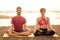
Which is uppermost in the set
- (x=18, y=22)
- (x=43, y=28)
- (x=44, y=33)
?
(x=18, y=22)

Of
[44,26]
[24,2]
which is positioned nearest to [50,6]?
[24,2]

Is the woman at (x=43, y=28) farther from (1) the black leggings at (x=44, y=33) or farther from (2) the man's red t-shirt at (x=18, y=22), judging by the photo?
(2) the man's red t-shirt at (x=18, y=22)

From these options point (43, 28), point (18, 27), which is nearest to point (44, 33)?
point (43, 28)

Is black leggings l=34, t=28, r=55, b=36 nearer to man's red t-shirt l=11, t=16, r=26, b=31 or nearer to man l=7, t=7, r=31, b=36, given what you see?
man l=7, t=7, r=31, b=36

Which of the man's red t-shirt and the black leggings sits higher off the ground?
the man's red t-shirt

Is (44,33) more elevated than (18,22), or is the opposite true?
(18,22)

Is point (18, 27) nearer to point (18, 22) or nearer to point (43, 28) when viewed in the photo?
point (18, 22)

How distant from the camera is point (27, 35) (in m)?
4.70

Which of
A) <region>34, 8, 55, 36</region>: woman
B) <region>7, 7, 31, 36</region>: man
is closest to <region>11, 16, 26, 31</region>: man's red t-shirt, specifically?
<region>7, 7, 31, 36</region>: man

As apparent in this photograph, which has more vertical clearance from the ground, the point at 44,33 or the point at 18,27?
the point at 18,27

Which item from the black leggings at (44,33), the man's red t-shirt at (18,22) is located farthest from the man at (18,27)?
the black leggings at (44,33)

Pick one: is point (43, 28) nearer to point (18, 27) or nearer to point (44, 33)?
point (44, 33)

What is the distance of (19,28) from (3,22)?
1.99m

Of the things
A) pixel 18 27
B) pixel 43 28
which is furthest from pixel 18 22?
pixel 43 28
